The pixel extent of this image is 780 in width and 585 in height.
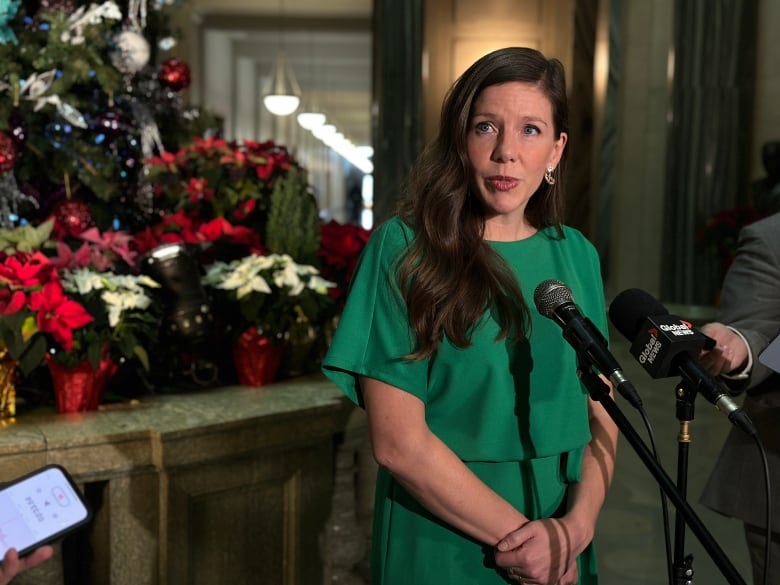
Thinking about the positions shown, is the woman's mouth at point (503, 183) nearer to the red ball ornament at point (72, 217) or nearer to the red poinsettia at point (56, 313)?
the red poinsettia at point (56, 313)

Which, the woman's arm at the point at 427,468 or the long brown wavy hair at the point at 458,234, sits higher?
the long brown wavy hair at the point at 458,234

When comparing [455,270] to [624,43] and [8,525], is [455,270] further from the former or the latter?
[624,43]

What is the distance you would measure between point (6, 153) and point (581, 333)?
228cm

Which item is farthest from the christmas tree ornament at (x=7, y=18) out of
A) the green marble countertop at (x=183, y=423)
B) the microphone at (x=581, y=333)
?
the microphone at (x=581, y=333)

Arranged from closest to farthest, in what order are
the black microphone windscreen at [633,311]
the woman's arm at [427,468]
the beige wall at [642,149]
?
the black microphone windscreen at [633,311] < the woman's arm at [427,468] < the beige wall at [642,149]

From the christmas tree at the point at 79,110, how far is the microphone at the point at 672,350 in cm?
228

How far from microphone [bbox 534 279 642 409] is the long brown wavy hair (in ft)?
0.56

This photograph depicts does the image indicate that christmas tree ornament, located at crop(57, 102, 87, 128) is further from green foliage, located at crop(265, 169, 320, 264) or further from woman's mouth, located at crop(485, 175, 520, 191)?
woman's mouth, located at crop(485, 175, 520, 191)

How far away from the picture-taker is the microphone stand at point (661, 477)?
3.74ft

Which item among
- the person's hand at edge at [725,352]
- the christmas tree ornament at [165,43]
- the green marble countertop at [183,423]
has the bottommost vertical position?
the green marble countertop at [183,423]

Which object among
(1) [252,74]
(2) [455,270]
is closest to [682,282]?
(2) [455,270]

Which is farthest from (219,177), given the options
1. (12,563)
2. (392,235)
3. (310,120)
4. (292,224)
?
(310,120)

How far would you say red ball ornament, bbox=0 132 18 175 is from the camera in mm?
3061

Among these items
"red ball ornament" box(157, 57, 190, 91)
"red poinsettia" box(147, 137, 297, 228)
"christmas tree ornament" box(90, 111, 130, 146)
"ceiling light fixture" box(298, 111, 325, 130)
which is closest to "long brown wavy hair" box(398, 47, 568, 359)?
"red poinsettia" box(147, 137, 297, 228)
